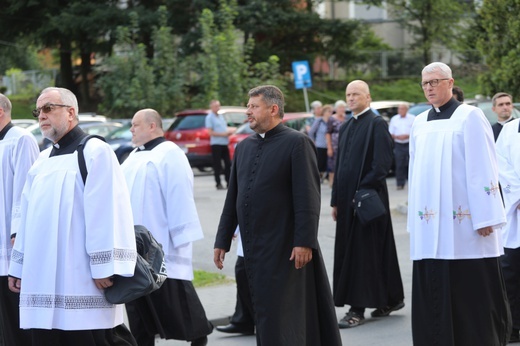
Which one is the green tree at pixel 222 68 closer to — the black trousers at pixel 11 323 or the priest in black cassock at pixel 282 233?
the black trousers at pixel 11 323

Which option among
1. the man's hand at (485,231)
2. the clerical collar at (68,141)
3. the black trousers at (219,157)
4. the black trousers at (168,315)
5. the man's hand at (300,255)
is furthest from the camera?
the black trousers at (219,157)

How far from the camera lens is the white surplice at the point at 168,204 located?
26.7ft

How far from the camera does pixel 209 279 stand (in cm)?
1148

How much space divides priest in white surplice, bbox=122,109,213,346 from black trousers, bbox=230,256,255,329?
66cm

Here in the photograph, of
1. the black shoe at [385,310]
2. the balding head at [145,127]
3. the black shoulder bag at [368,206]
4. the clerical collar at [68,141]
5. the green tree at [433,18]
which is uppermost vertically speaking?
the green tree at [433,18]

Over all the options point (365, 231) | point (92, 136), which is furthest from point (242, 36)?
point (92, 136)

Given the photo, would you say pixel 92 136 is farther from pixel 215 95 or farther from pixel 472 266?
pixel 215 95

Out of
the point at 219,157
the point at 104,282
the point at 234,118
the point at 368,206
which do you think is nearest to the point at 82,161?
the point at 104,282

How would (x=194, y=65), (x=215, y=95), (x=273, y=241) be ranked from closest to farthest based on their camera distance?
(x=273, y=241) < (x=215, y=95) < (x=194, y=65)

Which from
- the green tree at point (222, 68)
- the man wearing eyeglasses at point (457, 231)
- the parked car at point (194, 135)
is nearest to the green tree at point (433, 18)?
the green tree at point (222, 68)

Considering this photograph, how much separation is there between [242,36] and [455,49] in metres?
9.09

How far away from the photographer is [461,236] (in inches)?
283

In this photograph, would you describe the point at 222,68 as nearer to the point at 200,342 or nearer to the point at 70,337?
the point at 200,342

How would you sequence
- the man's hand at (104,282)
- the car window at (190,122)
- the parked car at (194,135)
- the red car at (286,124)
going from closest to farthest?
the man's hand at (104,282), the red car at (286,124), the parked car at (194,135), the car window at (190,122)
